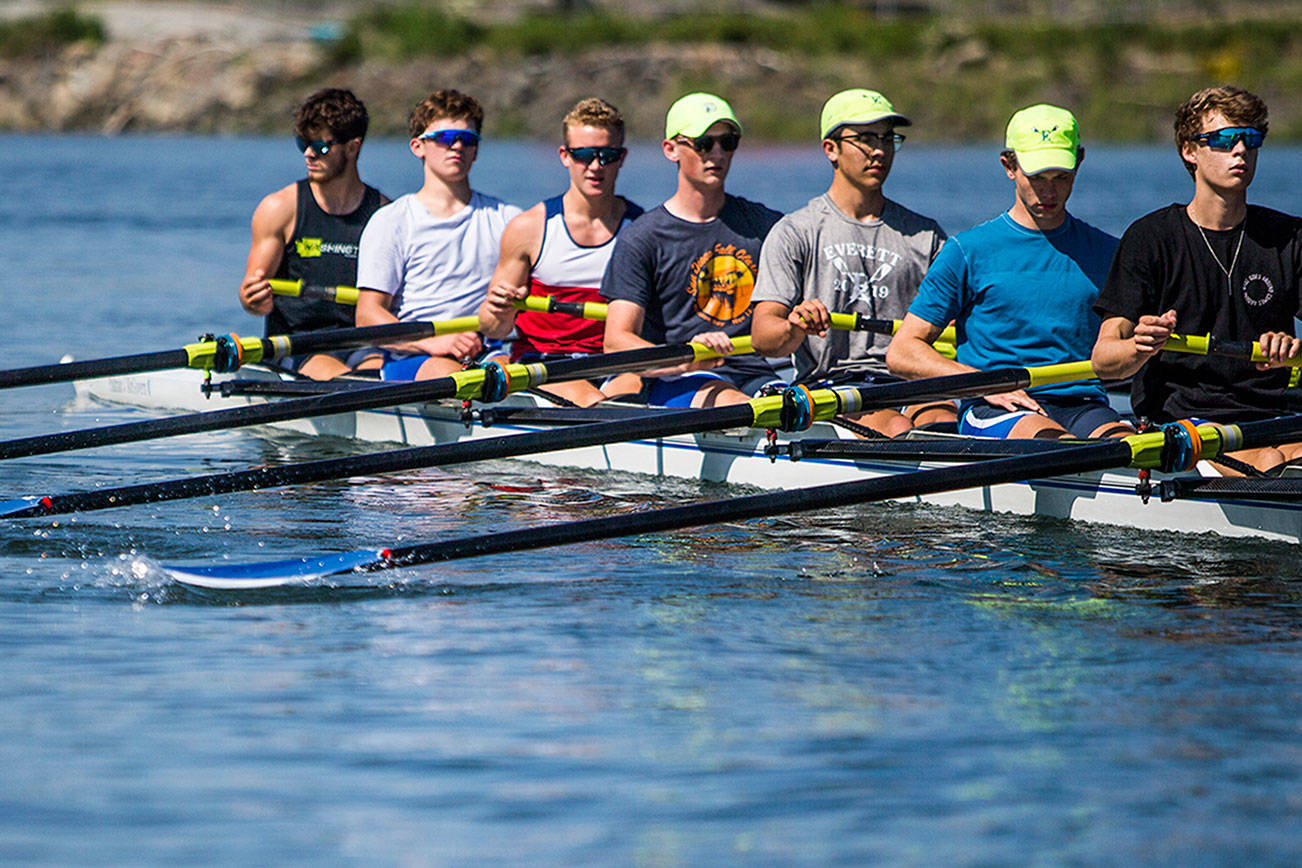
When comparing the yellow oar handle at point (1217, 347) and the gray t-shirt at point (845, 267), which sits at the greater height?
the gray t-shirt at point (845, 267)

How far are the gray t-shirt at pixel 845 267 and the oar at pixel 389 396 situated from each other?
1.11 ft

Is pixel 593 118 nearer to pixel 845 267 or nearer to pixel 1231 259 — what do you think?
pixel 845 267

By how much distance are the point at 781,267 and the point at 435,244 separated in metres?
2.44

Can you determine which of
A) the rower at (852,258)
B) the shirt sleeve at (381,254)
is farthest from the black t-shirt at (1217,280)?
the shirt sleeve at (381,254)

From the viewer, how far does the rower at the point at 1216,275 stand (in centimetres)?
633

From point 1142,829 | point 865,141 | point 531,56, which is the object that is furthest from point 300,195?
point 531,56

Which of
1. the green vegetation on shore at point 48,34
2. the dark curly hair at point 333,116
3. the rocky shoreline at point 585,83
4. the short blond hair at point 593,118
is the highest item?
the green vegetation on shore at point 48,34

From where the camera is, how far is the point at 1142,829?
14.0 ft

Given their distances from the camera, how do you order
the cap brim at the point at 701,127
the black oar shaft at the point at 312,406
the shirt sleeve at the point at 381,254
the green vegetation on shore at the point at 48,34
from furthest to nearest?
the green vegetation on shore at the point at 48,34
the shirt sleeve at the point at 381,254
the cap brim at the point at 701,127
the black oar shaft at the point at 312,406

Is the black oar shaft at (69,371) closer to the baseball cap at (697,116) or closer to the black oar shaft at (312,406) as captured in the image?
the black oar shaft at (312,406)

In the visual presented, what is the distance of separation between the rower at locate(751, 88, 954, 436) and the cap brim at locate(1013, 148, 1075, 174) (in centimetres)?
77

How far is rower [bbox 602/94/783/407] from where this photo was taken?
8.16m

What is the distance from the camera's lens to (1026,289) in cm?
716

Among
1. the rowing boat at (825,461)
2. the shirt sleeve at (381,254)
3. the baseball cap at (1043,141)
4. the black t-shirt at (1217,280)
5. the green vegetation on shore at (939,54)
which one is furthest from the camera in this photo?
the green vegetation on shore at (939,54)
